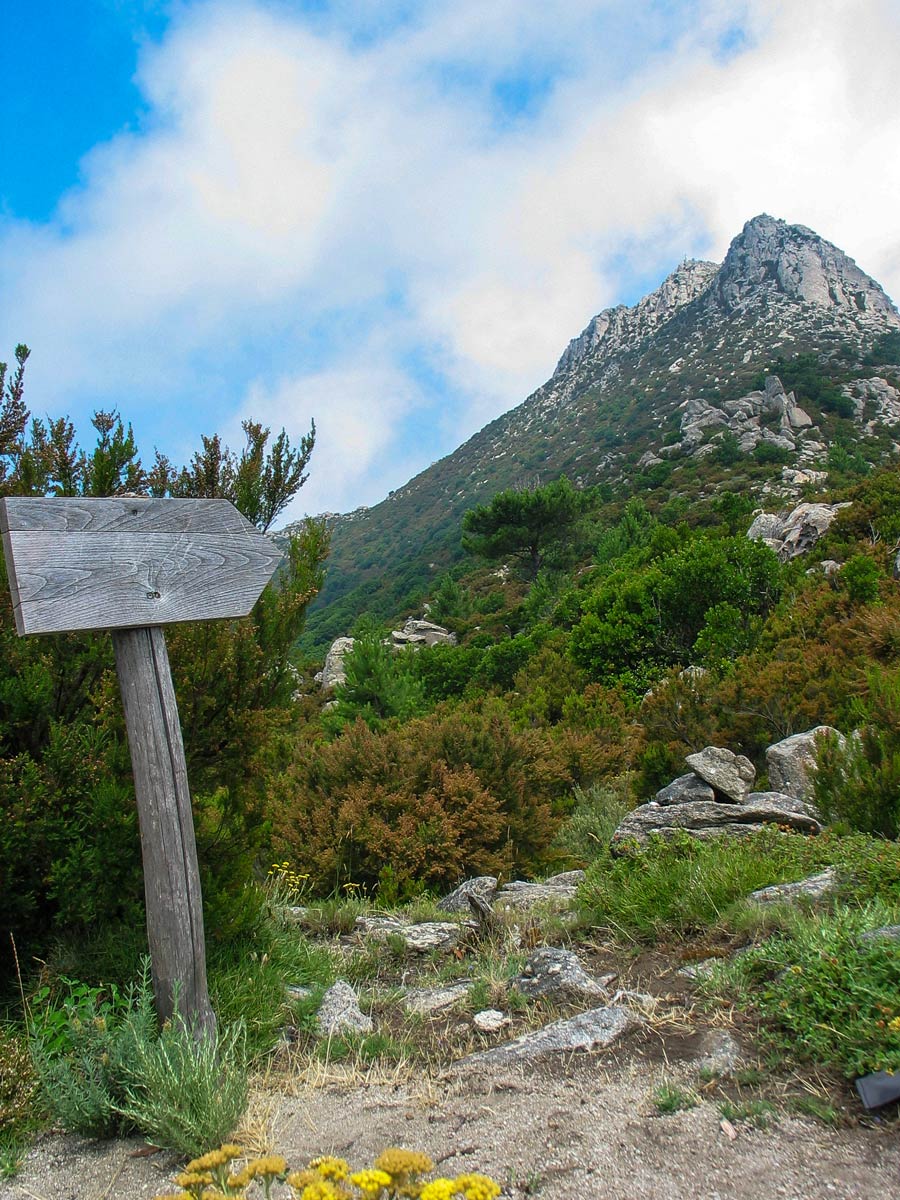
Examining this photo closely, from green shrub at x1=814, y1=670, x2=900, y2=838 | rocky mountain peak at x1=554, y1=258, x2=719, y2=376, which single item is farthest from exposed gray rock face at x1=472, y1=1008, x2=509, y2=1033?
rocky mountain peak at x1=554, y1=258, x2=719, y2=376

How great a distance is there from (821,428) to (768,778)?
117 ft

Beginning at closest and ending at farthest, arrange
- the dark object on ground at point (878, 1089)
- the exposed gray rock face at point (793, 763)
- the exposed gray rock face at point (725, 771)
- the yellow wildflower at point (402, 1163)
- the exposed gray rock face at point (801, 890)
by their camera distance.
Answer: the yellow wildflower at point (402, 1163)
the dark object on ground at point (878, 1089)
the exposed gray rock face at point (801, 890)
the exposed gray rock face at point (725, 771)
the exposed gray rock face at point (793, 763)

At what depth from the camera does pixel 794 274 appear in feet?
228

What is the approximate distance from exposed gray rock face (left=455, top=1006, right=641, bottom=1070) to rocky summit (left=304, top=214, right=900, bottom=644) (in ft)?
89.1

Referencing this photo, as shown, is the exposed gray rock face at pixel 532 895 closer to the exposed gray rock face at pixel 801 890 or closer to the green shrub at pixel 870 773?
the exposed gray rock face at pixel 801 890

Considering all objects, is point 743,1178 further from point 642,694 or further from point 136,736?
point 642,694

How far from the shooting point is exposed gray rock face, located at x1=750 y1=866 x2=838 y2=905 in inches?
151

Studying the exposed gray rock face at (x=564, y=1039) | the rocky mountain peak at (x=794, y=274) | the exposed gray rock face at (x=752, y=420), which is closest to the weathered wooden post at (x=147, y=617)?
the exposed gray rock face at (x=564, y=1039)

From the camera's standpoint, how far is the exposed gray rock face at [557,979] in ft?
11.3

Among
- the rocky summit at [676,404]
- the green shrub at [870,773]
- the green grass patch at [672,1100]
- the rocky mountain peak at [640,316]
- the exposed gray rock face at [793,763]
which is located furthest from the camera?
the rocky mountain peak at [640,316]

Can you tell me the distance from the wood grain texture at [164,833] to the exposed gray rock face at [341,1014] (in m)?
0.63

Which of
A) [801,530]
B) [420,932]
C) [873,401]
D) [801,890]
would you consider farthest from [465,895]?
[873,401]

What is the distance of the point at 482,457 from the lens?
236 ft

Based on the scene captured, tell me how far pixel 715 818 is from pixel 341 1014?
3982 millimetres
